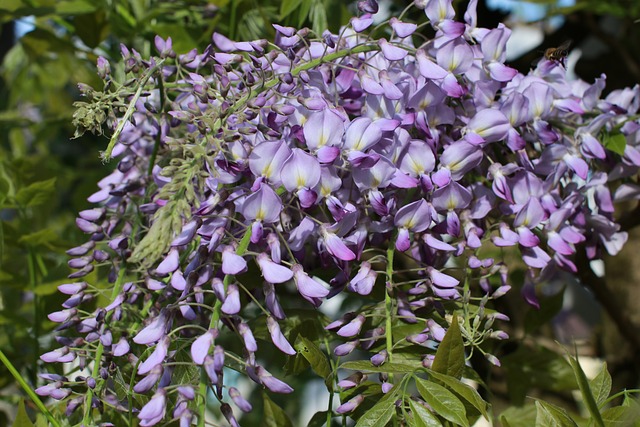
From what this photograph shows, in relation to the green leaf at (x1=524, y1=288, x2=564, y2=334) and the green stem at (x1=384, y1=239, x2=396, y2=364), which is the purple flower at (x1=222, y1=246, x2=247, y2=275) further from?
the green leaf at (x1=524, y1=288, x2=564, y2=334)

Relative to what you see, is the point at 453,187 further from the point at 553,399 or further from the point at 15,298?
the point at 553,399

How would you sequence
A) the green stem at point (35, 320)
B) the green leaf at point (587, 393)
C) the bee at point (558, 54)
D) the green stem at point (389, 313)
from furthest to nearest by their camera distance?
1. the green stem at point (35, 320)
2. the bee at point (558, 54)
3. the green stem at point (389, 313)
4. the green leaf at point (587, 393)

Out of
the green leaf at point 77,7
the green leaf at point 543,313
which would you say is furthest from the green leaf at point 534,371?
the green leaf at point 77,7

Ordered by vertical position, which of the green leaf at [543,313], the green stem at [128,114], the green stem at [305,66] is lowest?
the green leaf at [543,313]

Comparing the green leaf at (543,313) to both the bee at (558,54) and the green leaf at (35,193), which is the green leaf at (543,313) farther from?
the green leaf at (35,193)

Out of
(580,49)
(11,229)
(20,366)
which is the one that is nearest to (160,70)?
(11,229)

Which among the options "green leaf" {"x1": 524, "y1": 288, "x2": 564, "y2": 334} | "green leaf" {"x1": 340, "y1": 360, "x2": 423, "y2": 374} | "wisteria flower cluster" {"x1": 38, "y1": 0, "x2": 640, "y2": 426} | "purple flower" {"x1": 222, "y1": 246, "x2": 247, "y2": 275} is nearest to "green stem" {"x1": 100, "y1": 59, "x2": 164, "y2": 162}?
"wisteria flower cluster" {"x1": 38, "y1": 0, "x2": 640, "y2": 426}
